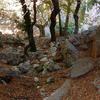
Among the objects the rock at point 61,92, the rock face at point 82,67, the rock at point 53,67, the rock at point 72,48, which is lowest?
the rock at point 61,92

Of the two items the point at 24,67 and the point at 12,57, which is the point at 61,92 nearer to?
the point at 24,67

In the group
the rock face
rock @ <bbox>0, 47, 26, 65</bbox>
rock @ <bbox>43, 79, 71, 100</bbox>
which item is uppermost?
the rock face

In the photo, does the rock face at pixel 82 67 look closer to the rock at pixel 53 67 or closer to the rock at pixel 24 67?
the rock at pixel 53 67

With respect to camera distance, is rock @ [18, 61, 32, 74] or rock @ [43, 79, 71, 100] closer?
rock @ [43, 79, 71, 100]

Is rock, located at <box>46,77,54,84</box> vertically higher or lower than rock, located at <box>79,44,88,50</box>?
lower

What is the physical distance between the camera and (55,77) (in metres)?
9.81

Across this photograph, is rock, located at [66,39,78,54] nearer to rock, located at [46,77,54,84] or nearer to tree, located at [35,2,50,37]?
rock, located at [46,77,54,84]

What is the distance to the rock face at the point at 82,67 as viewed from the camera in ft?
28.6

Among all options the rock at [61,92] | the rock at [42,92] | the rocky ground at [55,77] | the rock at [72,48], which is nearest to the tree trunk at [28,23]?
the rocky ground at [55,77]

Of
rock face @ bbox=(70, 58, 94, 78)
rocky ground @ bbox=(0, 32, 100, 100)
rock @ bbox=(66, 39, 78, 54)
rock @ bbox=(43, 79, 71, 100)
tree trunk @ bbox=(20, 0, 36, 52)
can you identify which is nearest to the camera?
rock @ bbox=(43, 79, 71, 100)

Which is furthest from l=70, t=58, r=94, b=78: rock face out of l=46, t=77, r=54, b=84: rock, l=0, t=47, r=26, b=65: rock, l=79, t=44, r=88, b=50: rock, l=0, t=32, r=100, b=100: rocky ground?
l=0, t=47, r=26, b=65: rock

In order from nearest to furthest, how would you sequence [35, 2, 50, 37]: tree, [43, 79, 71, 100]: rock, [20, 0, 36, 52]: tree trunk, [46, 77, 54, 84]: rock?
1. [43, 79, 71, 100]: rock
2. [46, 77, 54, 84]: rock
3. [20, 0, 36, 52]: tree trunk
4. [35, 2, 50, 37]: tree

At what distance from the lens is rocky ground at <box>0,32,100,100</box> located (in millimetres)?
7877

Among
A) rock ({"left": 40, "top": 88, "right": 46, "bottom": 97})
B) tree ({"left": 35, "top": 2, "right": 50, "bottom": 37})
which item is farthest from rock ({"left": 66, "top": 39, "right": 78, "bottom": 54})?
tree ({"left": 35, "top": 2, "right": 50, "bottom": 37})
